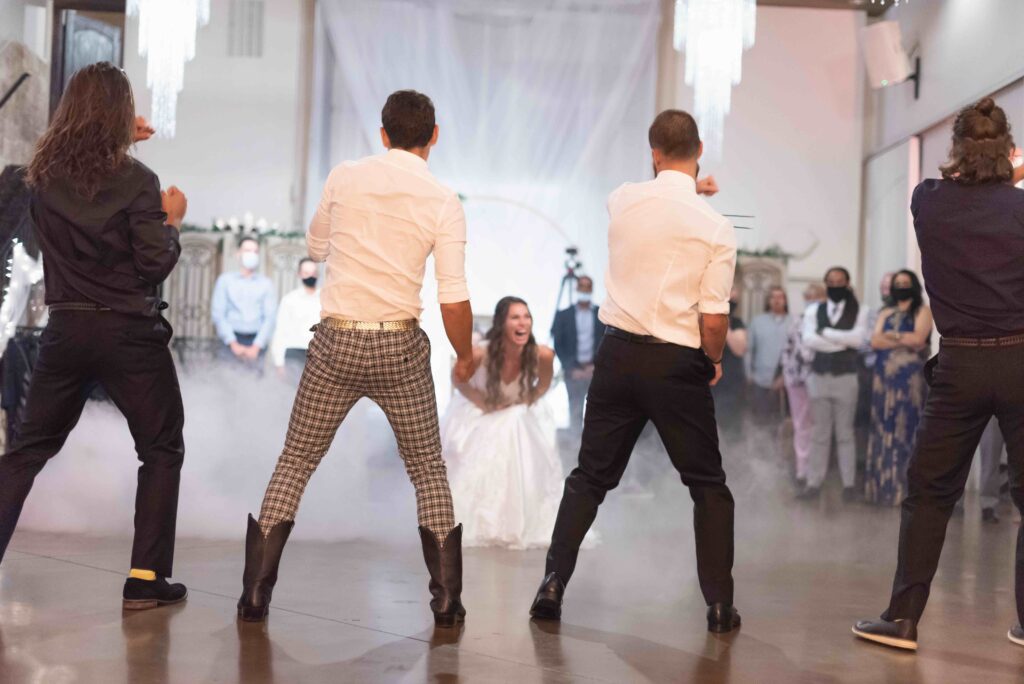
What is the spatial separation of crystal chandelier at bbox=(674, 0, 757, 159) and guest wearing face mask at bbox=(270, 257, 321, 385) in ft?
10.6

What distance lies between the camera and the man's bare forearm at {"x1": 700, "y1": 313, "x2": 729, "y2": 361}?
2.69 meters

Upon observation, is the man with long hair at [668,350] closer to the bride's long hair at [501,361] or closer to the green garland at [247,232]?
the bride's long hair at [501,361]

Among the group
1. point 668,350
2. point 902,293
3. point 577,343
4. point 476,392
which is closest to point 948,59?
point 902,293

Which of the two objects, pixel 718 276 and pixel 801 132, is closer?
pixel 718 276

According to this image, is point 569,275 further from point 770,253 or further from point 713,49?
point 713,49

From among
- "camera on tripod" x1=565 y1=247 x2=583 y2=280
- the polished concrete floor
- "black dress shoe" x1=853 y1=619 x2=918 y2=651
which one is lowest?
the polished concrete floor

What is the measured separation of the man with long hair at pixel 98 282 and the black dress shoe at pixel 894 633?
5.65 feet

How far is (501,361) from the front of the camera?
458cm

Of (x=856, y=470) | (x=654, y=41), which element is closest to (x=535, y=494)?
(x=856, y=470)

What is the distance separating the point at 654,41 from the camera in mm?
8000

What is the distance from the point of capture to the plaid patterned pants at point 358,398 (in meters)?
2.61

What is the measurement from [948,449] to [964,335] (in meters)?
0.27

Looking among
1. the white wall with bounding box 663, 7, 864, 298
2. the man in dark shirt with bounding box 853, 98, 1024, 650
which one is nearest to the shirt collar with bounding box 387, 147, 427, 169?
the man in dark shirt with bounding box 853, 98, 1024, 650

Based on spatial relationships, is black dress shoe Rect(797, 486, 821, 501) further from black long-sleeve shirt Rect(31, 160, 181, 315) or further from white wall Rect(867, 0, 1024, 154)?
black long-sleeve shirt Rect(31, 160, 181, 315)
